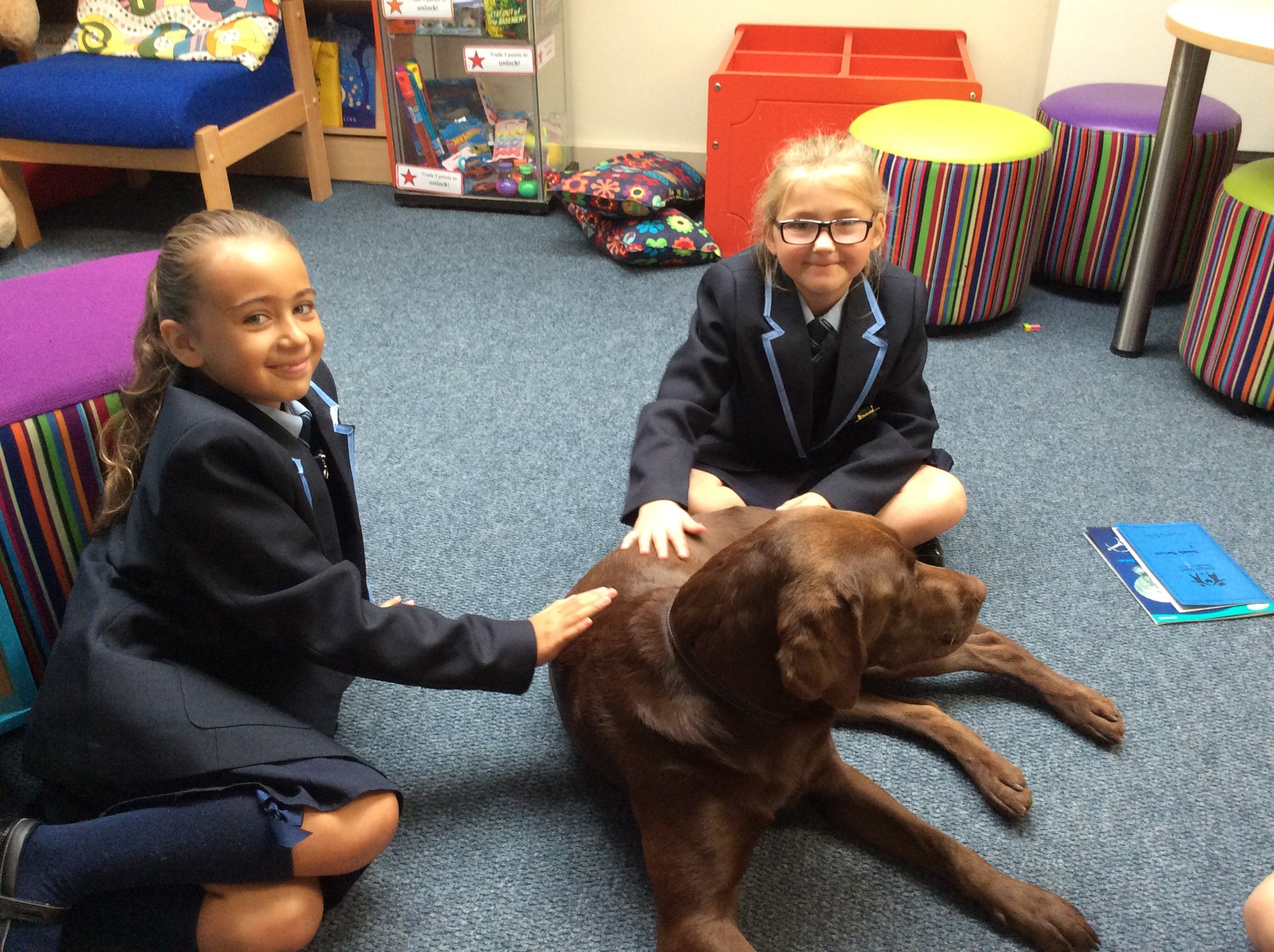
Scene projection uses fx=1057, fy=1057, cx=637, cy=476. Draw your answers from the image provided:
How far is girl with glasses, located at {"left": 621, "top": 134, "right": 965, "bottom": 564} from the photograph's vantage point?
65.1 inches

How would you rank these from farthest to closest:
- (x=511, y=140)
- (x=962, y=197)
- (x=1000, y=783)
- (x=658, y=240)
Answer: (x=511, y=140), (x=658, y=240), (x=962, y=197), (x=1000, y=783)

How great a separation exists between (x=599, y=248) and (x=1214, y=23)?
5.67 feet

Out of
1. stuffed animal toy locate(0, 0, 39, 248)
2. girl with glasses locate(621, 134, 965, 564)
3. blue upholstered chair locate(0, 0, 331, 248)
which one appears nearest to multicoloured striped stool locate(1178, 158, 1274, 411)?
girl with glasses locate(621, 134, 965, 564)

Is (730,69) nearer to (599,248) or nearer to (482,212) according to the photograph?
(599,248)

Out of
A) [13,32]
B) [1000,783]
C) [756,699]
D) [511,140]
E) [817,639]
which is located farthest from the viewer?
[511,140]

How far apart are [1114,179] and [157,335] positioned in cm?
242

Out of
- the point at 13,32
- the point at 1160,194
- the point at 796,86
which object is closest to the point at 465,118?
the point at 796,86

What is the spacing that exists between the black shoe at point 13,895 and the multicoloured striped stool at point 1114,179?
8.59 feet

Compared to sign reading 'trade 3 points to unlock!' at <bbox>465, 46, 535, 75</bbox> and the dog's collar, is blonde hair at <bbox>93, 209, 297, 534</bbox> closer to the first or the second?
the dog's collar

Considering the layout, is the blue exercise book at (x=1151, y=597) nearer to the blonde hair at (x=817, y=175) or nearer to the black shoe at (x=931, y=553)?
the black shoe at (x=931, y=553)

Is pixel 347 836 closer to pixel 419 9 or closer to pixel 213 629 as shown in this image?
pixel 213 629

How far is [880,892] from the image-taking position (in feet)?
4.53

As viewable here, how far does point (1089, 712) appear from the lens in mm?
1600

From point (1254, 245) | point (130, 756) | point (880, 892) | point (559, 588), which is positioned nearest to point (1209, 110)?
point (1254, 245)
